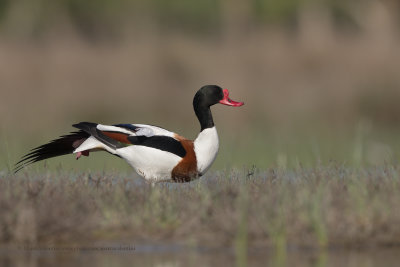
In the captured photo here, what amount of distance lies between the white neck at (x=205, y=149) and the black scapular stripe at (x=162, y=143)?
19cm

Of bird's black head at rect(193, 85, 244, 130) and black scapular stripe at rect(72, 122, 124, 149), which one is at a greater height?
bird's black head at rect(193, 85, 244, 130)

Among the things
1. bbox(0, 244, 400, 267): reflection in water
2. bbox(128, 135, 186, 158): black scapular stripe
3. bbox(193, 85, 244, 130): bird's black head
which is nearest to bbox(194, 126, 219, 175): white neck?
bbox(128, 135, 186, 158): black scapular stripe

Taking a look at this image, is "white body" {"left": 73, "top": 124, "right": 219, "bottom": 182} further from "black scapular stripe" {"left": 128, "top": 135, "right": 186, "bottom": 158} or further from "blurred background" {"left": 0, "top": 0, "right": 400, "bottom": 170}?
"blurred background" {"left": 0, "top": 0, "right": 400, "bottom": 170}

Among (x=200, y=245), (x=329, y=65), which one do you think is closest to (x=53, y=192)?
(x=200, y=245)

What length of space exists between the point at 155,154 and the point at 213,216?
5.46 ft

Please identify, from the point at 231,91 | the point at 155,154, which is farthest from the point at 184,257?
the point at 231,91

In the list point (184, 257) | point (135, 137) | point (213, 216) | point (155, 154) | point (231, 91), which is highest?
point (231, 91)

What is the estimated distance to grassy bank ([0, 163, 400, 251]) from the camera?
6113mm

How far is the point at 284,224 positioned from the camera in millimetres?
6117

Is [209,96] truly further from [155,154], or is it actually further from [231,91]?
[231,91]

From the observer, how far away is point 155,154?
7.88 m

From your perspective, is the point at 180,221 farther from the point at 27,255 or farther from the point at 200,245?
the point at 27,255

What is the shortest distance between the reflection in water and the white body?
5.95 feet

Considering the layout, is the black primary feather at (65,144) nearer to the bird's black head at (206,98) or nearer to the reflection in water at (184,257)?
the bird's black head at (206,98)
